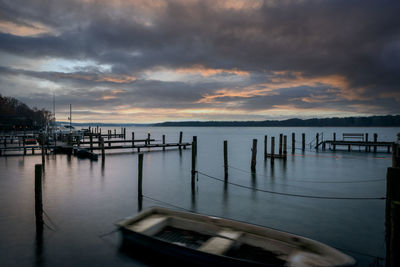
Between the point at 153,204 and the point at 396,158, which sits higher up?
the point at 396,158

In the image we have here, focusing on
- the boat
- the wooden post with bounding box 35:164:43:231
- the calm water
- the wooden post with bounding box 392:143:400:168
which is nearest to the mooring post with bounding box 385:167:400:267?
the boat

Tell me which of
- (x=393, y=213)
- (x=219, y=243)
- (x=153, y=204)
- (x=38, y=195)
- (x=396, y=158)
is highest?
(x=396, y=158)

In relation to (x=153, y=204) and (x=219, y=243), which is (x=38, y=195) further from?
(x=219, y=243)

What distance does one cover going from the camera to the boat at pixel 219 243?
211 inches

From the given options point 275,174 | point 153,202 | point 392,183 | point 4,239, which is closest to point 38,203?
point 4,239

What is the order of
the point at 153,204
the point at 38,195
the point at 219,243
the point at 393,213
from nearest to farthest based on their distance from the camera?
the point at 393,213, the point at 219,243, the point at 38,195, the point at 153,204

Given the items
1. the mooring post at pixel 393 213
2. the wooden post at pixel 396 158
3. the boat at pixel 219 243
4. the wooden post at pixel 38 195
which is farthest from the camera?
the wooden post at pixel 38 195

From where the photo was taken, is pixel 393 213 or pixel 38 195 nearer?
pixel 393 213

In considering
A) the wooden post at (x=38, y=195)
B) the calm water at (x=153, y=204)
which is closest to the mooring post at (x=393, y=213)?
the calm water at (x=153, y=204)

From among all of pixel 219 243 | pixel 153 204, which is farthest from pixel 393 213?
pixel 153 204

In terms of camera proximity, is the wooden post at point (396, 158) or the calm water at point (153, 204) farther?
the calm water at point (153, 204)

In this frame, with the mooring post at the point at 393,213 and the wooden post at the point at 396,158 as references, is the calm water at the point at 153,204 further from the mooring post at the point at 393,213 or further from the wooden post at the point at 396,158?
the mooring post at the point at 393,213

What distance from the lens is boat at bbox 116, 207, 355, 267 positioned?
17.6 feet

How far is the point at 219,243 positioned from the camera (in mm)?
6090
